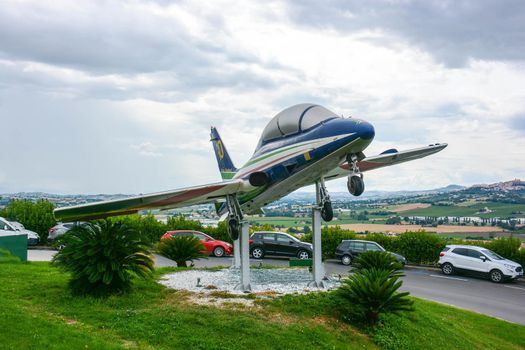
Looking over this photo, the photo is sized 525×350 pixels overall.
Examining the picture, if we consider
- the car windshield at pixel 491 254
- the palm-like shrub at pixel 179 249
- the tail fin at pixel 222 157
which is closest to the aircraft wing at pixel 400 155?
the tail fin at pixel 222 157

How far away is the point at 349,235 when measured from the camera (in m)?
29.7

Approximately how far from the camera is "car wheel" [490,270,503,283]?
22.8 meters

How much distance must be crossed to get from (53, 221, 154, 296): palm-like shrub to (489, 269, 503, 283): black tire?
17981mm

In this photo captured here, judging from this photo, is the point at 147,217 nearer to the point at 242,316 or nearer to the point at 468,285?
the point at 468,285

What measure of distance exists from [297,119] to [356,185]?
8.25 feet

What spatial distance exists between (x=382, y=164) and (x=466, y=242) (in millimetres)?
14505

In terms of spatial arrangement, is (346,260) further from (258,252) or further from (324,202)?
(324,202)

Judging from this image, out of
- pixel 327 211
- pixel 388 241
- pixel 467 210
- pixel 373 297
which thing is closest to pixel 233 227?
pixel 327 211

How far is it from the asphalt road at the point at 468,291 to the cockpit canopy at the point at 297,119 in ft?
23.9

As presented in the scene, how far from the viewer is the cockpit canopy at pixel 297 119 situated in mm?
12125

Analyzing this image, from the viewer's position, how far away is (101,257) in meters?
12.3

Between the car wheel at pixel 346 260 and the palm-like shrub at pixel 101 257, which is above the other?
the palm-like shrub at pixel 101 257

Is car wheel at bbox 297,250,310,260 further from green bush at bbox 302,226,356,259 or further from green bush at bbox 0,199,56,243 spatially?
green bush at bbox 0,199,56,243

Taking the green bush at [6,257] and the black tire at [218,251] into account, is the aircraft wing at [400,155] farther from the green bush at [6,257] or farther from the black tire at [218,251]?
the black tire at [218,251]
